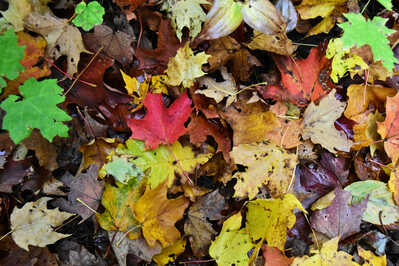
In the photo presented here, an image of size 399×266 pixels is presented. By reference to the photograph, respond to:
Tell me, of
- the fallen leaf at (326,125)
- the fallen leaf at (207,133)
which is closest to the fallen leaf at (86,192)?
the fallen leaf at (207,133)

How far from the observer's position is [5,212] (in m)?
1.60

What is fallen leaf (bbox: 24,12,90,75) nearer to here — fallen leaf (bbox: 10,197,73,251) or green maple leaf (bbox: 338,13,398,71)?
fallen leaf (bbox: 10,197,73,251)

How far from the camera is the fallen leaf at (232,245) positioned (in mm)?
1620

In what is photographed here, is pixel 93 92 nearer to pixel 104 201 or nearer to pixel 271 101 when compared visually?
pixel 104 201

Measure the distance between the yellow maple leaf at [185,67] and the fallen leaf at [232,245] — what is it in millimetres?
763

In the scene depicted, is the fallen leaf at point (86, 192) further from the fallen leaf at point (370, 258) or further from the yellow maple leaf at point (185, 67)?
the fallen leaf at point (370, 258)

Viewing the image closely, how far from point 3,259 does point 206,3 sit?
1.69 meters

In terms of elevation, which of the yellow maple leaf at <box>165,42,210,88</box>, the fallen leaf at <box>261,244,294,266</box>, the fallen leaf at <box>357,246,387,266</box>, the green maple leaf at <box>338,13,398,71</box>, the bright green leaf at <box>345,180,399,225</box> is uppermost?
the green maple leaf at <box>338,13,398,71</box>

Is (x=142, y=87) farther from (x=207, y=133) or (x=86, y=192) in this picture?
(x=86, y=192)

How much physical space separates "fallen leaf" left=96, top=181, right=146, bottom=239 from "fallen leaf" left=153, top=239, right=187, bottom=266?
170mm

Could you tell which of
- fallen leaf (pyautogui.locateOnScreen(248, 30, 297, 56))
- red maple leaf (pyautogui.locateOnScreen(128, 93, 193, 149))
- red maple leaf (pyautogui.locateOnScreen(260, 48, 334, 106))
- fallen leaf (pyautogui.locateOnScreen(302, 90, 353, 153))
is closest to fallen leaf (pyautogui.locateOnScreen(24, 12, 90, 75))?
red maple leaf (pyautogui.locateOnScreen(128, 93, 193, 149))

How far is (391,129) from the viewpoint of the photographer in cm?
176

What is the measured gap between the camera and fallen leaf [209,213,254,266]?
5.32 ft

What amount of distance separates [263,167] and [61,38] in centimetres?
128
